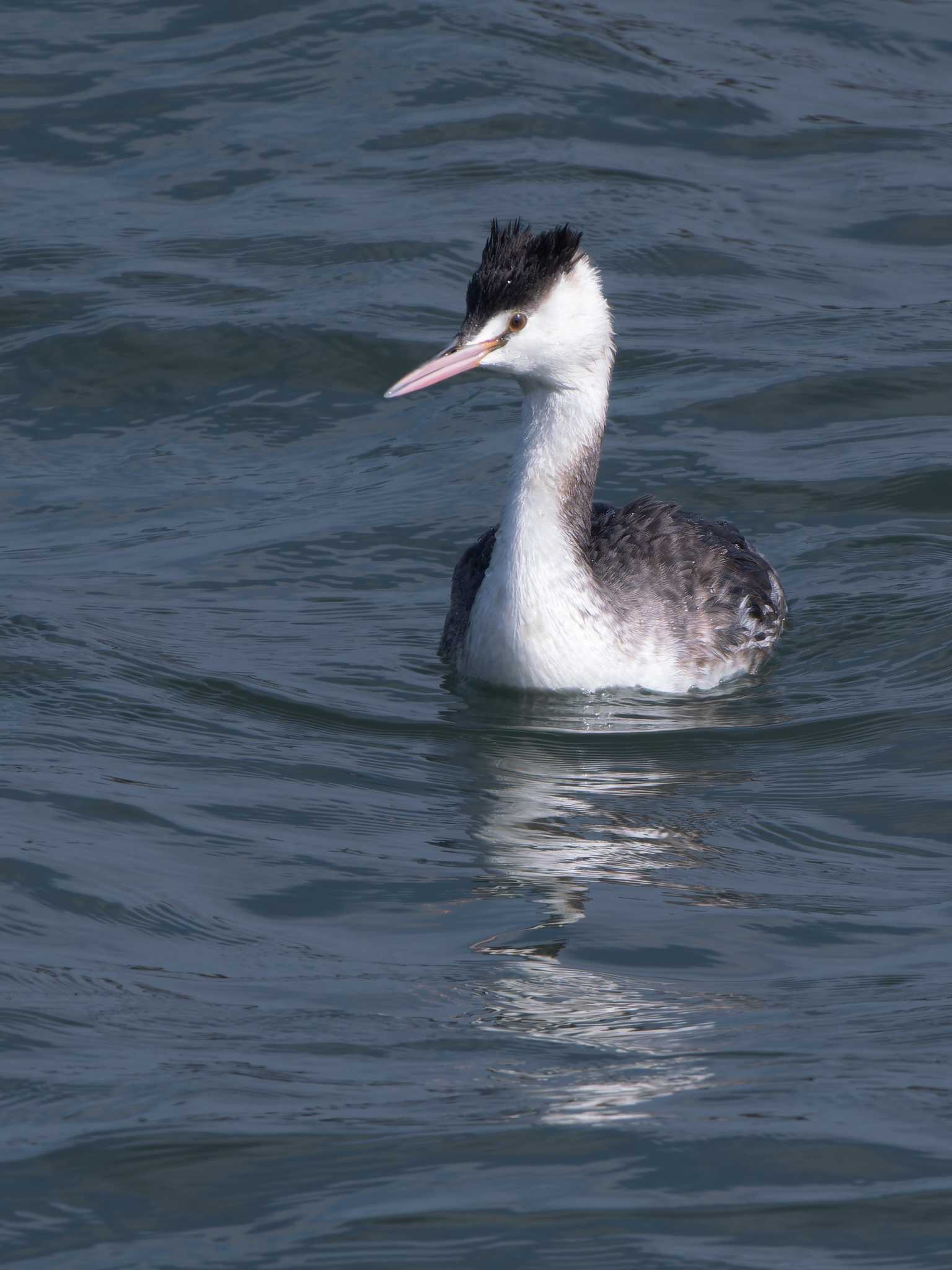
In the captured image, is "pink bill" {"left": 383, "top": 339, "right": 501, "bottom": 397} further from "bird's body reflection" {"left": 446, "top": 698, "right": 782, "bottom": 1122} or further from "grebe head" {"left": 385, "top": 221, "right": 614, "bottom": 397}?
"bird's body reflection" {"left": 446, "top": 698, "right": 782, "bottom": 1122}

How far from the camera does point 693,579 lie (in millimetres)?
9617

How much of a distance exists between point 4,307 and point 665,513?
579 cm

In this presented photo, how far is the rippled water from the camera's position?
496 cm

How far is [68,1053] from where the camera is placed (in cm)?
545

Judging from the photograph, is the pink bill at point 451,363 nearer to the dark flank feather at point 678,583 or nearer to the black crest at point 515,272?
the black crest at point 515,272

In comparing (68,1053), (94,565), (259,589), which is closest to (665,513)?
(259,589)

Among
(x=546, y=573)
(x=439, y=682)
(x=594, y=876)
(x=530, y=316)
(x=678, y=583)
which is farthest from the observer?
(x=678, y=583)

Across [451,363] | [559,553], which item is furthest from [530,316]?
[559,553]

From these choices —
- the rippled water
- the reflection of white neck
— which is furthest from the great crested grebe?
the rippled water

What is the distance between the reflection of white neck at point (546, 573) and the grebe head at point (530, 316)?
0.54 feet

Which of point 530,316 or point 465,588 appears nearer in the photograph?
point 530,316

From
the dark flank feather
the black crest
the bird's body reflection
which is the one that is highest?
the black crest

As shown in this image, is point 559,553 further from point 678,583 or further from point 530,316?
point 530,316

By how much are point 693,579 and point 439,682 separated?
1.30m
